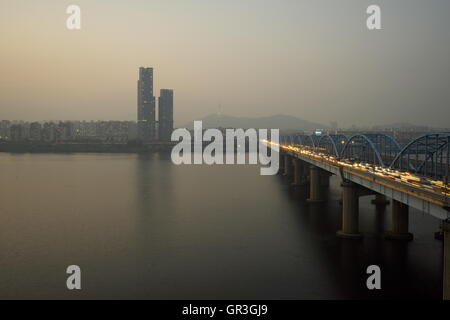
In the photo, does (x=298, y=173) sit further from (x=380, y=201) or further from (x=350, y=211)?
(x=350, y=211)

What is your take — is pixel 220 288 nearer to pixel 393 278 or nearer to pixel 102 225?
pixel 393 278

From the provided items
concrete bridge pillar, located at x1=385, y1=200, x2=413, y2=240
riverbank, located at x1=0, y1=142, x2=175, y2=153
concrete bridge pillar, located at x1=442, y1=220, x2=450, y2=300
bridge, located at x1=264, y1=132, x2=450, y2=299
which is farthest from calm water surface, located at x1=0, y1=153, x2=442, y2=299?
riverbank, located at x1=0, y1=142, x2=175, y2=153

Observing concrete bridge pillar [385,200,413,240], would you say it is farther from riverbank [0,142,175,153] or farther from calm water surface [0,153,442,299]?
riverbank [0,142,175,153]

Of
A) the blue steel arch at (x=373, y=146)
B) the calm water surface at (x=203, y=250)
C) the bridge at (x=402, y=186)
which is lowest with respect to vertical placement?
the calm water surface at (x=203, y=250)

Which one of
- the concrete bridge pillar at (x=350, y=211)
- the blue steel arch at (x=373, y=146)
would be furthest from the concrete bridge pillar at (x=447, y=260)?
the blue steel arch at (x=373, y=146)

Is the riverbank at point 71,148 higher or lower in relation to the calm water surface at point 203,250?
higher

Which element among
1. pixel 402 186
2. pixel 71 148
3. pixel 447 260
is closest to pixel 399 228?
pixel 402 186

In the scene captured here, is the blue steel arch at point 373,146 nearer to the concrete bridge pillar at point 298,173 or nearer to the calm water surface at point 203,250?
the calm water surface at point 203,250

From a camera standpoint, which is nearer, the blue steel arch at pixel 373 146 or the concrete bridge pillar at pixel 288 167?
the blue steel arch at pixel 373 146
